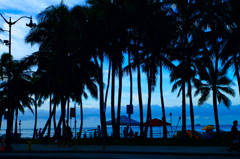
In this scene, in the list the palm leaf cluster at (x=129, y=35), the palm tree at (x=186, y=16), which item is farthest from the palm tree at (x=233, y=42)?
the palm tree at (x=186, y=16)

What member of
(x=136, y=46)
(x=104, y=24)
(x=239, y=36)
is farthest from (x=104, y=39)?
(x=239, y=36)

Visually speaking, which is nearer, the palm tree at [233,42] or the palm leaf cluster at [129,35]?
the palm leaf cluster at [129,35]

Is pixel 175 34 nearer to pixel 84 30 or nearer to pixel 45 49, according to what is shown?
pixel 84 30

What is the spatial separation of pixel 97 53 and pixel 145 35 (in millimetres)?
5340

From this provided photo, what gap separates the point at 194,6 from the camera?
23.1 meters

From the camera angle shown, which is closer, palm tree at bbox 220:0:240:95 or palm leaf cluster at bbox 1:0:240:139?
palm leaf cluster at bbox 1:0:240:139

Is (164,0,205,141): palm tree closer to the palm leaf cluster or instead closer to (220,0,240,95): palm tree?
the palm leaf cluster

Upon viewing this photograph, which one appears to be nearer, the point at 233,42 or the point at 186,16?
the point at 186,16

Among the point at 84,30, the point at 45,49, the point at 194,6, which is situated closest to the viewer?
the point at 194,6

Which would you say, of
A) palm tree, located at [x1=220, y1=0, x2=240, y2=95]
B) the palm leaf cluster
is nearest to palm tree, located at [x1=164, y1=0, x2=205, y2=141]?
the palm leaf cluster

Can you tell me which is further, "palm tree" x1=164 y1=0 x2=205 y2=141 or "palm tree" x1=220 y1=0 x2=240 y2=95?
"palm tree" x1=220 y1=0 x2=240 y2=95

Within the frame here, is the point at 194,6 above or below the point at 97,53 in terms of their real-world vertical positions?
above

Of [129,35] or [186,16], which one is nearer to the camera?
[186,16]

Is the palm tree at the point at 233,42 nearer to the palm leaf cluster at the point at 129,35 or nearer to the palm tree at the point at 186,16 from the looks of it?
the palm leaf cluster at the point at 129,35
